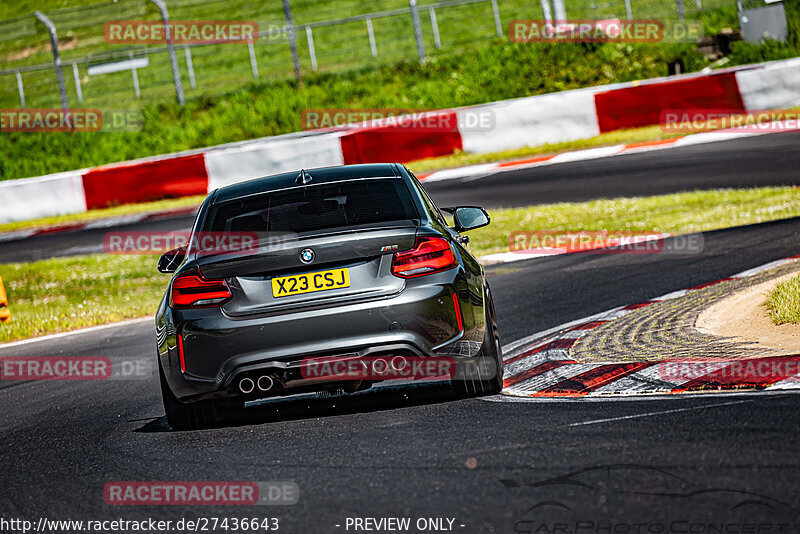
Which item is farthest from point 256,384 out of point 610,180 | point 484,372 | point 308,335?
point 610,180

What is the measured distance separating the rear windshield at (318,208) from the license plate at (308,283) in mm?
364

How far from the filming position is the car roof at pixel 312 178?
690 centimetres

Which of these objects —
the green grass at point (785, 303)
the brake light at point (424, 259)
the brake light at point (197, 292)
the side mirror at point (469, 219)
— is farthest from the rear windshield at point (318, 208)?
the green grass at point (785, 303)

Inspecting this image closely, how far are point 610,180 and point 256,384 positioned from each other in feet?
37.8

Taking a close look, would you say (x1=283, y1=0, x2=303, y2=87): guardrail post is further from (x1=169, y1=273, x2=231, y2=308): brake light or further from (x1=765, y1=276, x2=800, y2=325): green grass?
(x1=169, y1=273, x2=231, y2=308): brake light

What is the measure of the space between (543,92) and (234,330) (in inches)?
→ 802

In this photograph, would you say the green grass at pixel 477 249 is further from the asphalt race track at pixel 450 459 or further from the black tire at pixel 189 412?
the black tire at pixel 189 412

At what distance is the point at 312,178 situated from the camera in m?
6.93

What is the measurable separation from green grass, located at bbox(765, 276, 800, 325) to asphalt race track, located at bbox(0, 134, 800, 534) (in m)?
1.85

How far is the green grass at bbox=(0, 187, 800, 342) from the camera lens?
523 inches

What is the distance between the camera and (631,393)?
6.05 m

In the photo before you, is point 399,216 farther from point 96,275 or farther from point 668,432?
point 96,275

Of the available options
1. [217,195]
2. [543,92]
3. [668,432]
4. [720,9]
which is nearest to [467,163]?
[543,92]

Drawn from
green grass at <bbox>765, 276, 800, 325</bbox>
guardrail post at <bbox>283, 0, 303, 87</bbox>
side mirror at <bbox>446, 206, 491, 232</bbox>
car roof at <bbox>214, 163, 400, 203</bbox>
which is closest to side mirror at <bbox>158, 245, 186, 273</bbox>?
car roof at <bbox>214, 163, 400, 203</bbox>
